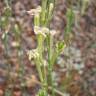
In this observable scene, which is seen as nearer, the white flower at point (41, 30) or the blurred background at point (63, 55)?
the white flower at point (41, 30)

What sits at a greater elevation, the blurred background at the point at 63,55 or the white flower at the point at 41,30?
the white flower at the point at 41,30

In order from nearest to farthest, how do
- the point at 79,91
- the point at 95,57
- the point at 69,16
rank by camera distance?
the point at 69,16 → the point at 79,91 → the point at 95,57

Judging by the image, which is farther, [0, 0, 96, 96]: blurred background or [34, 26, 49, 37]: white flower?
[0, 0, 96, 96]: blurred background

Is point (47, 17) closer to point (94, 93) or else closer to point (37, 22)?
point (37, 22)

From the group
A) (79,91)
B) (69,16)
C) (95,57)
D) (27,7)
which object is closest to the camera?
(69,16)

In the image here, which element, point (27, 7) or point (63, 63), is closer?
point (63, 63)

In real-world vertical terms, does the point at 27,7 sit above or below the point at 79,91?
above

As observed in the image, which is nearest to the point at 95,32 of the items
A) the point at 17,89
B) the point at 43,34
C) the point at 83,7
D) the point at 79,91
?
the point at 83,7

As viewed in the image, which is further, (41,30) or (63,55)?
(63,55)

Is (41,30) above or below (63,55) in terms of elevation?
above

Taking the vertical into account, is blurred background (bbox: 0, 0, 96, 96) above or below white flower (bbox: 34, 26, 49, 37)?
below

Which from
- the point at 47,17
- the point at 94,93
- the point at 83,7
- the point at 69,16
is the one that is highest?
the point at 47,17
